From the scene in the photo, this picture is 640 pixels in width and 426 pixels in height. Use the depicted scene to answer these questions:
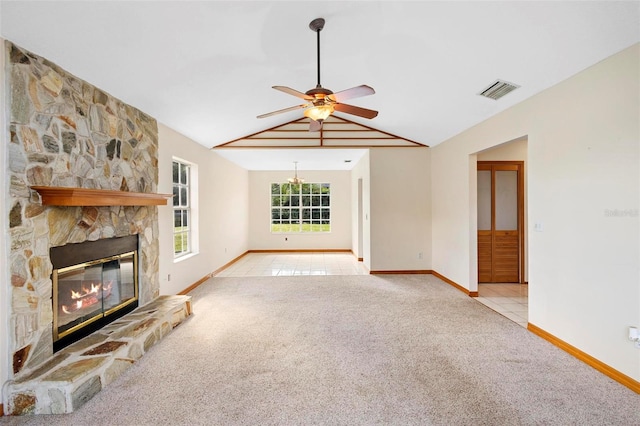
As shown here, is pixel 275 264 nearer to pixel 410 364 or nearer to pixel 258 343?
pixel 258 343

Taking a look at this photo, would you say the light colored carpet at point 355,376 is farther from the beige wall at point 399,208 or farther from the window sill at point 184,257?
the beige wall at point 399,208

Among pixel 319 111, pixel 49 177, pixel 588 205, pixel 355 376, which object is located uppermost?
pixel 319 111

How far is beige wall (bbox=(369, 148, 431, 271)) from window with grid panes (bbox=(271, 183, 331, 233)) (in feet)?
10.8

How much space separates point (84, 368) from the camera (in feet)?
6.62

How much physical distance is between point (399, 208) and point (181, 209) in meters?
4.03

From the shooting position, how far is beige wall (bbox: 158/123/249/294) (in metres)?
3.92

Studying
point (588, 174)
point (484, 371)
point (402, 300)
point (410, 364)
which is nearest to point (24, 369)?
point (410, 364)

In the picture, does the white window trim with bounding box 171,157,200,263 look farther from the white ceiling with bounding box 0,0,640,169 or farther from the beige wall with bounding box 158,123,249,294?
the white ceiling with bounding box 0,0,640,169

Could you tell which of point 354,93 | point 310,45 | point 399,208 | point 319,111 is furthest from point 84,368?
point 399,208

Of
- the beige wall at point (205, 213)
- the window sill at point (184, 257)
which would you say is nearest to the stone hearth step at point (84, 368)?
the beige wall at point (205, 213)

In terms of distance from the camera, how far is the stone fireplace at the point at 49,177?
1.97m

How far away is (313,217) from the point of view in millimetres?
8789

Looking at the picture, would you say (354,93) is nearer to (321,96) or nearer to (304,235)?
(321,96)

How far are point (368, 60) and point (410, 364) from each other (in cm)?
308
